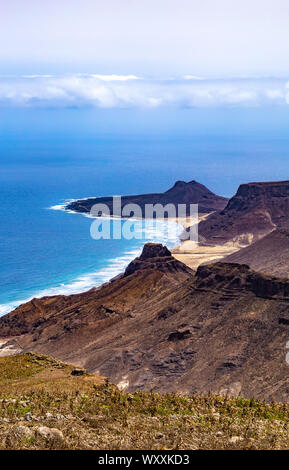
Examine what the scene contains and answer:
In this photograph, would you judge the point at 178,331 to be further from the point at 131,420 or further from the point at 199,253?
the point at 199,253

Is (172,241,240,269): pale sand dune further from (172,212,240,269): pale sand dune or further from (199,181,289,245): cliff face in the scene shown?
(199,181,289,245): cliff face

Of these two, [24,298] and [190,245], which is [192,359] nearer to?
[24,298]

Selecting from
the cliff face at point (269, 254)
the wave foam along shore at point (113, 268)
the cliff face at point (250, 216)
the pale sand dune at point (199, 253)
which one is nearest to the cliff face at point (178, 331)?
the wave foam along shore at point (113, 268)

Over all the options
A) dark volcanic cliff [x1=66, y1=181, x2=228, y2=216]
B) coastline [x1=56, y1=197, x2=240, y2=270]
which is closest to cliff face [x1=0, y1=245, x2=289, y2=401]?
coastline [x1=56, y1=197, x2=240, y2=270]

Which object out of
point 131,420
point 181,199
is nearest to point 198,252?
point 181,199

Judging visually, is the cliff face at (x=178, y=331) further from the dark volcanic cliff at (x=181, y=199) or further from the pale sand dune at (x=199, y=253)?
the dark volcanic cliff at (x=181, y=199)
